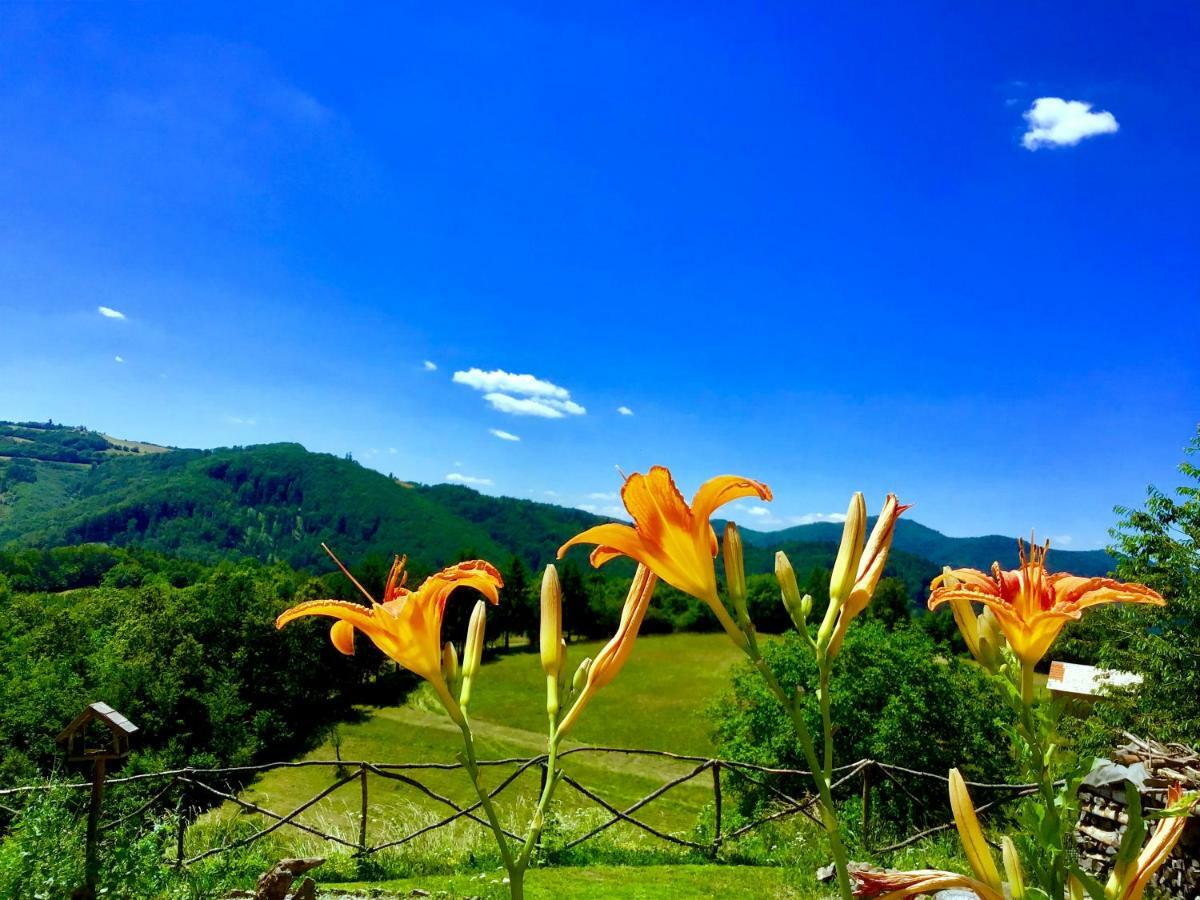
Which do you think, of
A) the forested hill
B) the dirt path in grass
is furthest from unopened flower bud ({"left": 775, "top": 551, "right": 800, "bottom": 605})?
the forested hill

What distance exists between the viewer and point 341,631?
152cm

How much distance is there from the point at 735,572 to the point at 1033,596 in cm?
64

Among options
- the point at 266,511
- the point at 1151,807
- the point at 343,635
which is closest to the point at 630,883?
the point at 1151,807

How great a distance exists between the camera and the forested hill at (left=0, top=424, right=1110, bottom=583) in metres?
103

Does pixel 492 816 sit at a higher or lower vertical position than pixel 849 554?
lower

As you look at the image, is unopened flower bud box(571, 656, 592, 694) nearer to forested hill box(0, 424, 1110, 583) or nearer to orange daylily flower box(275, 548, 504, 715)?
orange daylily flower box(275, 548, 504, 715)

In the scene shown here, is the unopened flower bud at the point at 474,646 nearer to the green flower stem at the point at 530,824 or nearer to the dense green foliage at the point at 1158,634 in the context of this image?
the green flower stem at the point at 530,824

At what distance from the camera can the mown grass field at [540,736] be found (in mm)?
24031

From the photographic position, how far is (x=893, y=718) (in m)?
13.6

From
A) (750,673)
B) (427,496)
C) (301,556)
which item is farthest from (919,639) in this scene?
(427,496)

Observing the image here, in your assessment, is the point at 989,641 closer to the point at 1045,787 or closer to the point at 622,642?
the point at 1045,787

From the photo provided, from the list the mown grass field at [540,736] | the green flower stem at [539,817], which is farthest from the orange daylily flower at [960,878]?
the mown grass field at [540,736]

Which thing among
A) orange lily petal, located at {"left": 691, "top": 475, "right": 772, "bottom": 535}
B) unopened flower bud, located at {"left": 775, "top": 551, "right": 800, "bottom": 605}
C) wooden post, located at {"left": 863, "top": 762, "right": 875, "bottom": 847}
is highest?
orange lily petal, located at {"left": 691, "top": 475, "right": 772, "bottom": 535}

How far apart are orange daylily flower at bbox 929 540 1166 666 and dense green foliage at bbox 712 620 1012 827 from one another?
12.9 m
